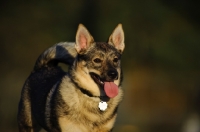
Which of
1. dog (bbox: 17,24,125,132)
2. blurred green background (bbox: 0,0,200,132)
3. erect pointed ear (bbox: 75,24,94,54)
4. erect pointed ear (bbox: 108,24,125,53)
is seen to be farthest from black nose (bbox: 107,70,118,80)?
blurred green background (bbox: 0,0,200,132)

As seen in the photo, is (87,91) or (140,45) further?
(140,45)

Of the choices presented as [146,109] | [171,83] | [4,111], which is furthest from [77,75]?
[171,83]

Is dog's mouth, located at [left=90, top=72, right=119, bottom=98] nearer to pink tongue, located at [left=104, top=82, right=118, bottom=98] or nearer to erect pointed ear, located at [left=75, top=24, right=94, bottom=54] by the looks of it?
pink tongue, located at [left=104, top=82, right=118, bottom=98]

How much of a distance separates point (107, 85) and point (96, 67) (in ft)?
0.79

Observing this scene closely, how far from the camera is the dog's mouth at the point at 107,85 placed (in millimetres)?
8477

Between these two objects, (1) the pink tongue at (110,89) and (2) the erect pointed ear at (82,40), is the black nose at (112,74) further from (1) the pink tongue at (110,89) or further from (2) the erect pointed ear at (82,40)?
(2) the erect pointed ear at (82,40)

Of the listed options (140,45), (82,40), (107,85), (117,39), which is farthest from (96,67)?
(140,45)

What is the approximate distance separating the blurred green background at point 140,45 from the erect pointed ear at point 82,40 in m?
9.84

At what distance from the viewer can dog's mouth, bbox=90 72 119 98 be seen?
27.8 feet

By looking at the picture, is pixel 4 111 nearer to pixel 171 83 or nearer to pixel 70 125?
pixel 171 83

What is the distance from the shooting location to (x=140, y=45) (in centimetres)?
2045

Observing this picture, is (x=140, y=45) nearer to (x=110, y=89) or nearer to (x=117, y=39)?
(x=117, y=39)

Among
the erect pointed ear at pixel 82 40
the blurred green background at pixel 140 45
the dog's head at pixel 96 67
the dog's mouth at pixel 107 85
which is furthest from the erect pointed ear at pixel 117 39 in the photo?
the blurred green background at pixel 140 45

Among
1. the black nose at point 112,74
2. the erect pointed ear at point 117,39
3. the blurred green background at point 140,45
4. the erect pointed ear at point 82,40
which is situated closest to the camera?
the black nose at point 112,74
